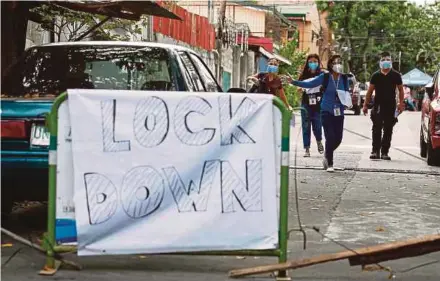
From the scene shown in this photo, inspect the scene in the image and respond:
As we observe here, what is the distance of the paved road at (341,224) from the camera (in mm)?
5773

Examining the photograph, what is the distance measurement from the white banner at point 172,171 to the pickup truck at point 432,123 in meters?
8.22

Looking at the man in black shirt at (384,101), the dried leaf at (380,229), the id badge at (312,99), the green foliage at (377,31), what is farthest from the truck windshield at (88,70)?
the green foliage at (377,31)

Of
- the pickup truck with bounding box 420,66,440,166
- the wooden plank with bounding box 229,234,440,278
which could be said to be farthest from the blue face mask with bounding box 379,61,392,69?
the wooden plank with bounding box 229,234,440,278

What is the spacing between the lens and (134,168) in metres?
5.44

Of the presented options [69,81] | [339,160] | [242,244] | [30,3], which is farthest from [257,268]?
[339,160]

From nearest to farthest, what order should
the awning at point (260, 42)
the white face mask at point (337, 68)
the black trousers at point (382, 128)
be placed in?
the white face mask at point (337, 68) < the black trousers at point (382, 128) < the awning at point (260, 42)

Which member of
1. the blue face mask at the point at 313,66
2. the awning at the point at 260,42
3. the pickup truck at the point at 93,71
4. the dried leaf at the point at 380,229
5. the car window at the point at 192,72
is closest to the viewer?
the dried leaf at the point at 380,229

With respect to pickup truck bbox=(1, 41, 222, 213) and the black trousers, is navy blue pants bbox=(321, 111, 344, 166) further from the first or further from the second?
pickup truck bbox=(1, 41, 222, 213)

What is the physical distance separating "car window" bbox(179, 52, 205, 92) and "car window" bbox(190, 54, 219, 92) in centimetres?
20

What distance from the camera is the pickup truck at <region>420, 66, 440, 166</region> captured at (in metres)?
13.2

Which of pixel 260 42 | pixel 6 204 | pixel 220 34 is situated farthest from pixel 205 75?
pixel 260 42

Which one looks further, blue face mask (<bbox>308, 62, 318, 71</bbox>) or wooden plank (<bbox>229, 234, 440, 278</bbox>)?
blue face mask (<bbox>308, 62, 318, 71</bbox>)

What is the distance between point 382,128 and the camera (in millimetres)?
14477

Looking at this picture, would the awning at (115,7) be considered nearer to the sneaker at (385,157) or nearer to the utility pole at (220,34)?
the sneaker at (385,157)
